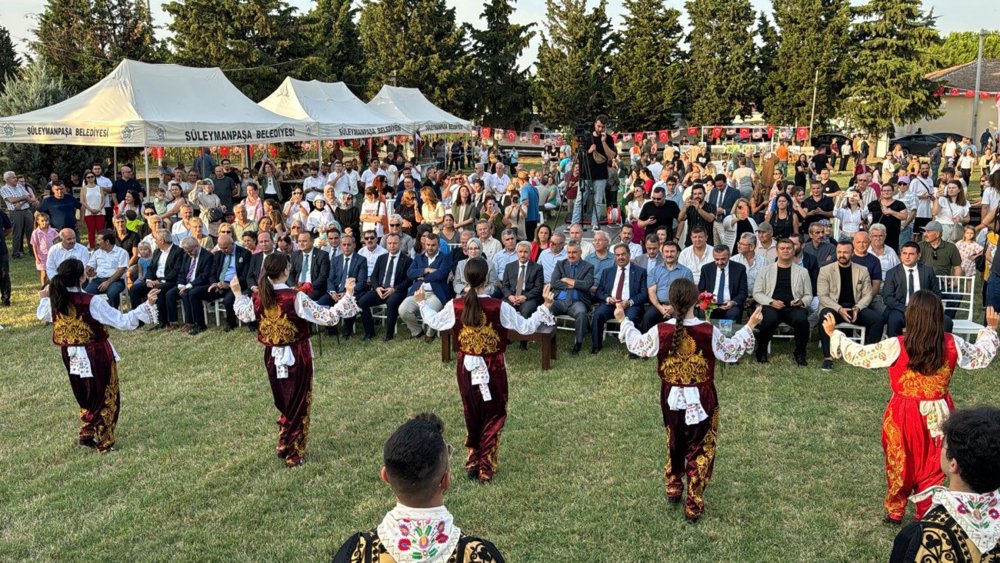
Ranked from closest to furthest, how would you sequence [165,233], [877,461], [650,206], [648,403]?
[877,461] < [648,403] < [165,233] < [650,206]

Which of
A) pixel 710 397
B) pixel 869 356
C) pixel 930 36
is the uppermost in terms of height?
pixel 930 36

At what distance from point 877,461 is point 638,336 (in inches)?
94.5

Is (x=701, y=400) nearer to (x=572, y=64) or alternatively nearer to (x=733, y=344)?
(x=733, y=344)

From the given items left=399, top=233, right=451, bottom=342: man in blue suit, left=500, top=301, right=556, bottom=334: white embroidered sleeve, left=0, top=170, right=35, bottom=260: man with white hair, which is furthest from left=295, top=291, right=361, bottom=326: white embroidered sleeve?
left=0, top=170, right=35, bottom=260: man with white hair

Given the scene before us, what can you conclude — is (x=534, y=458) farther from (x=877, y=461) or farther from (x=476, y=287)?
(x=877, y=461)

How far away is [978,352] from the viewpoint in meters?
4.32

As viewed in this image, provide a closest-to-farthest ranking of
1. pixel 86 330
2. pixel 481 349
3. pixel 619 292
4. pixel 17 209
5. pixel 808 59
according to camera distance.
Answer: pixel 481 349
pixel 86 330
pixel 619 292
pixel 17 209
pixel 808 59

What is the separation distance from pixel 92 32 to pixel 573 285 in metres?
28.8

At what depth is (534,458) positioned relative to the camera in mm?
5938

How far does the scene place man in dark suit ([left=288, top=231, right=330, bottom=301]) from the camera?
9906 mm

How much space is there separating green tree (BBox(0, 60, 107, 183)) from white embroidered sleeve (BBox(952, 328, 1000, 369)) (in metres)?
22.3

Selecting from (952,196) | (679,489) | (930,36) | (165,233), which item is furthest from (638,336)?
(930,36)

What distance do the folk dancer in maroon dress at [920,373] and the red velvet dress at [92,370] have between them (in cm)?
527

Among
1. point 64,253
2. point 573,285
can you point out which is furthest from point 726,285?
point 64,253
